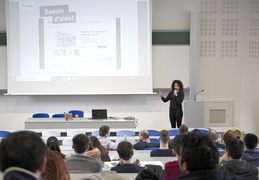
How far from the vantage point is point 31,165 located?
5.48ft

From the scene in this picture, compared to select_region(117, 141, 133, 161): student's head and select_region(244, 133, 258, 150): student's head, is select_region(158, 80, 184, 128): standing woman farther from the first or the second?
select_region(117, 141, 133, 161): student's head

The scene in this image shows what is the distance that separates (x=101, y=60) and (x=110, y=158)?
551 centimetres

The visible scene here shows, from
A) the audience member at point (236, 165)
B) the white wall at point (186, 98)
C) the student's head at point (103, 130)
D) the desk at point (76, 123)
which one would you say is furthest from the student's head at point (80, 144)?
the white wall at point (186, 98)

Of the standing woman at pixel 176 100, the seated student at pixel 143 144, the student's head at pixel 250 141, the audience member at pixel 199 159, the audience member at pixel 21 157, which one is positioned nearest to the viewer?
the audience member at pixel 21 157

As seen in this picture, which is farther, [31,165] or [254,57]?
[254,57]

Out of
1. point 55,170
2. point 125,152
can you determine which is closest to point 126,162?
point 125,152

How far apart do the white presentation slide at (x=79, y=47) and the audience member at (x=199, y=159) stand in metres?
9.33

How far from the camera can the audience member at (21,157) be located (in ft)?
5.34

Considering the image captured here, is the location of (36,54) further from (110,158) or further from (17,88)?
(110,158)

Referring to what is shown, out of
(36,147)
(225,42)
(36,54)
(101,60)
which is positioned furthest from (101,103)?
(36,147)

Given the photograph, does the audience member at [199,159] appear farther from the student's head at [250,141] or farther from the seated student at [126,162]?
the student's head at [250,141]

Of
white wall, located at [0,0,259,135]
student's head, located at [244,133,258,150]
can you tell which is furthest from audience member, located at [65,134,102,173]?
white wall, located at [0,0,259,135]

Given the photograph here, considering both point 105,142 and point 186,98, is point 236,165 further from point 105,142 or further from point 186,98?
point 186,98

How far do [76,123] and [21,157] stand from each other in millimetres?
8156
